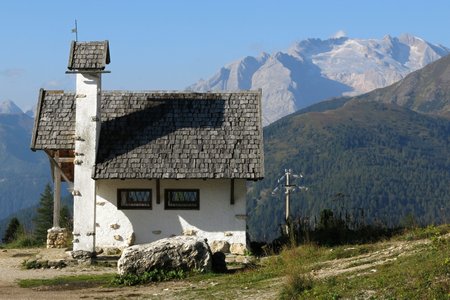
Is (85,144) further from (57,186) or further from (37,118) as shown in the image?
(57,186)

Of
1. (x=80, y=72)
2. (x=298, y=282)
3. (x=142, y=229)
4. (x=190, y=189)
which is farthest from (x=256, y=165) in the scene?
(x=298, y=282)

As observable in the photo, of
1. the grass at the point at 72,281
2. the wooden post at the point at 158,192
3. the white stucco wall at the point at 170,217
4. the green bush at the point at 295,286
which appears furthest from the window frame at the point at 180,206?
the green bush at the point at 295,286

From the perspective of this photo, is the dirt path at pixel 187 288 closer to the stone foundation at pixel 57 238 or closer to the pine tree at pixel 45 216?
the stone foundation at pixel 57 238

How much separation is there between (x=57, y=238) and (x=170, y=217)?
5.33 meters

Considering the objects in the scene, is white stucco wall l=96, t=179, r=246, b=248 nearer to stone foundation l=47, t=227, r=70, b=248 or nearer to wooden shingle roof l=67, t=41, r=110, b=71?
stone foundation l=47, t=227, r=70, b=248

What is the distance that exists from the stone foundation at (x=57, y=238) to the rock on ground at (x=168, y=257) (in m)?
9.47

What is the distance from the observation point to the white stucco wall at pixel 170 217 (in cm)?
2688

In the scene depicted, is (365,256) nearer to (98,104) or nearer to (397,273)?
(397,273)

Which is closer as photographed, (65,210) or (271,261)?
(271,261)

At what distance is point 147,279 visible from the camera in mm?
20250

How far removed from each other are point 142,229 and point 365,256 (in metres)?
9.49

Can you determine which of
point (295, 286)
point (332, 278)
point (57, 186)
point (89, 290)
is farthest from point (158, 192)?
point (295, 286)

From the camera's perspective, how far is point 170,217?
1066 inches

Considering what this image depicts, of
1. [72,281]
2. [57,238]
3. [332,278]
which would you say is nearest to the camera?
[332,278]
